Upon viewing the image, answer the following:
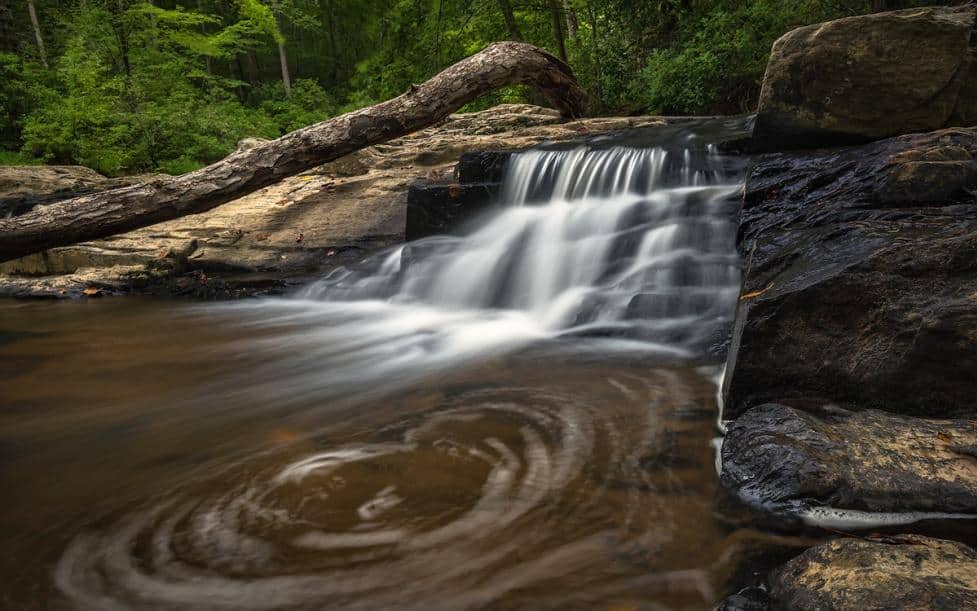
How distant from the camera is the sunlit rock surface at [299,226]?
6711mm

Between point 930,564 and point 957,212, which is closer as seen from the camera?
point 930,564

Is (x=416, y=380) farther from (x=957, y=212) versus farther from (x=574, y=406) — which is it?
(x=957, y=212)

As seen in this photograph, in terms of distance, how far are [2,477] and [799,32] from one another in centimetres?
522

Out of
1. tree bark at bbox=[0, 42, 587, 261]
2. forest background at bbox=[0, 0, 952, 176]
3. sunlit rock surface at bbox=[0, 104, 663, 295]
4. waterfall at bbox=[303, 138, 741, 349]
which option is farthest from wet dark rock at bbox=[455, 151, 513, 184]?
forest background at bbox=[0, 0, 952, 176]

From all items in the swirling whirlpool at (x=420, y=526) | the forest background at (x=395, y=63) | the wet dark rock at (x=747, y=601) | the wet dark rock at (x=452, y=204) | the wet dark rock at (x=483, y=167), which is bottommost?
the wet dark rock at (x=747, y=601)

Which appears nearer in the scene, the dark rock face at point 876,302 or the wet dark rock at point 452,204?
the dark rock face at point 876,302

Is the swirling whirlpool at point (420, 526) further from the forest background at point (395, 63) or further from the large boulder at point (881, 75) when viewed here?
the forest background at point (395, 63)

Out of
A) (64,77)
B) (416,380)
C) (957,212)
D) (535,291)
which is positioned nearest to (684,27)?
(535,291)

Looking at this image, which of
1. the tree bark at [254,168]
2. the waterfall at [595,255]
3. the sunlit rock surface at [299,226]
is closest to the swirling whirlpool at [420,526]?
the waterfall at [595,255]

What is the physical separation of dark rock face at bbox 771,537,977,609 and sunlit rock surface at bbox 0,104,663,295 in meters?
5.74

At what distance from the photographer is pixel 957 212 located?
272 cm

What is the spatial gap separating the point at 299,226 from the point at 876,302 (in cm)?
621

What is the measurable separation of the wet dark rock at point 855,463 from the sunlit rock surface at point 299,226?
5256mm

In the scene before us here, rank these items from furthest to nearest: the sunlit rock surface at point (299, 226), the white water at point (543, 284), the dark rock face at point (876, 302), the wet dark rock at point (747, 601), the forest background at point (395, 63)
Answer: the forest background at point (395, 63), the sunlit rock surface at point (299, 226), the white water at point (543, 284), the dark rock face at point (876, 302), the wet dark rock at point (747, 601)
